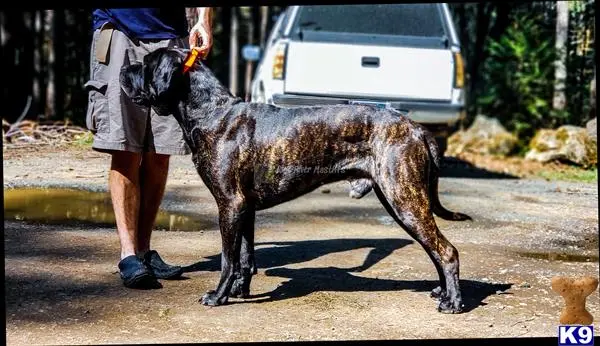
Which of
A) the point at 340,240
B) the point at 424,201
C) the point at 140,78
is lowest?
the point at 340,240

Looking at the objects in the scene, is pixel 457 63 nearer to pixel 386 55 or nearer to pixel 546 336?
pixel 386 55

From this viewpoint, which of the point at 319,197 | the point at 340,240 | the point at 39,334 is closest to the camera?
the point at 39,334

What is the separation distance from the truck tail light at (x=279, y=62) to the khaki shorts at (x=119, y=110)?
7.00 feet

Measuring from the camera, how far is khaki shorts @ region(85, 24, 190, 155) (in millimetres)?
3580

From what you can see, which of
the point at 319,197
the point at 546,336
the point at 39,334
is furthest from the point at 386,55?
the point at 39,334

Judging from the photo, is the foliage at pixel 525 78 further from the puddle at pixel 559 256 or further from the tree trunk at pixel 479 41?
the puddle at pixel 559 256

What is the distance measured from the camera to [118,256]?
12.3 feet

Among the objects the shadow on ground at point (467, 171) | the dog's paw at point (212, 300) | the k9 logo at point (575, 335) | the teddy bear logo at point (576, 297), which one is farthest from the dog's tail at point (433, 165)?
the shadow on ground at point (467, 171)

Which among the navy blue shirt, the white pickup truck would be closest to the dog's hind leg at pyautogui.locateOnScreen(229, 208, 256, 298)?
the navy blue shirt

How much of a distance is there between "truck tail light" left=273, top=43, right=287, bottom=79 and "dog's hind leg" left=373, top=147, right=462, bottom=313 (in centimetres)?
257

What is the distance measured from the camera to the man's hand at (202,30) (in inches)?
143

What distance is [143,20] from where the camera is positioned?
11.9ft

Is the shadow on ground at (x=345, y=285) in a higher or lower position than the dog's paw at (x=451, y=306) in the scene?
lower

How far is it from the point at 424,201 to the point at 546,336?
660 mm
